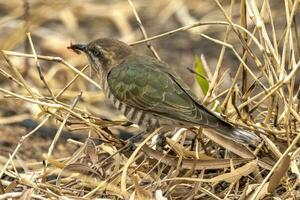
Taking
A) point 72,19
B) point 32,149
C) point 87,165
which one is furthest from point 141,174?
point 72,19

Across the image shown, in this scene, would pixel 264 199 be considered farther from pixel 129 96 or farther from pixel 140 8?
pixel 140 8

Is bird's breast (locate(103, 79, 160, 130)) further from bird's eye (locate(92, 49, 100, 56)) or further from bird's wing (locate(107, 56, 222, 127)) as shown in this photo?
bird's eye (locate(92, 49, 100, 56))

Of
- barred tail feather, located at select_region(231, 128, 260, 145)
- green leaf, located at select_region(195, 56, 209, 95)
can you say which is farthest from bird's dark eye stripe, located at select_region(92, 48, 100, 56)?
barred tail feather, located at select_region(231, 128, 260, 145)

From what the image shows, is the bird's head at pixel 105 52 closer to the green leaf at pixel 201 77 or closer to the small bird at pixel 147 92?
the small bird at pixel 147 92

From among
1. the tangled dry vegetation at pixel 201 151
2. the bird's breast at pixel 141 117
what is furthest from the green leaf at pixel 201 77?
the bird's breast at pixel 141 117

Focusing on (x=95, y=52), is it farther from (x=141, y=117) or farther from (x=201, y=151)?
(x=201, y=151)

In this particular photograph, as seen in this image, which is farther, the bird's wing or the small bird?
the bird's wing
